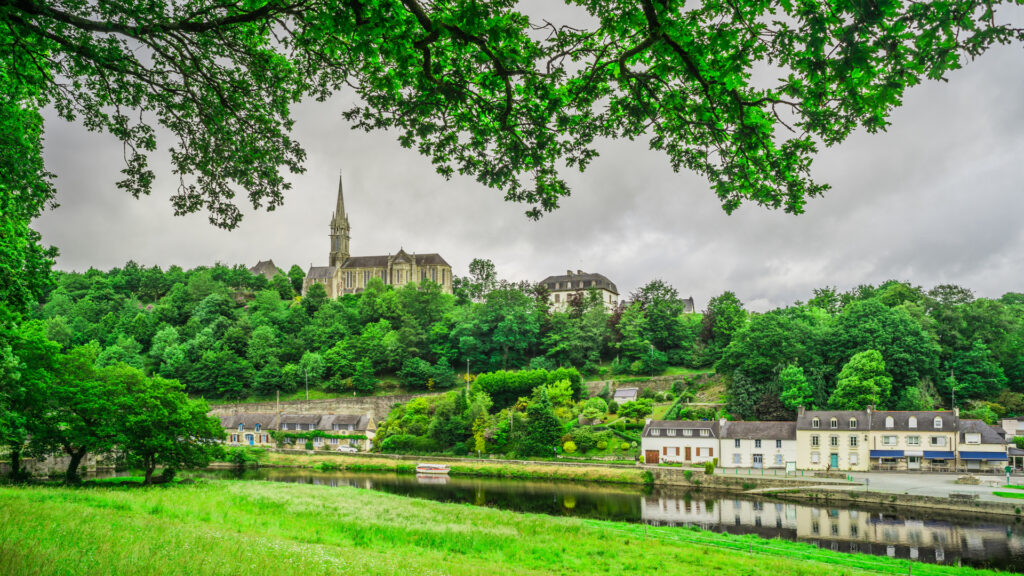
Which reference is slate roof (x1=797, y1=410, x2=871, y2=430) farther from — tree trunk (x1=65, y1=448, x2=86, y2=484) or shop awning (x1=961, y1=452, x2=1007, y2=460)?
tree trunk (x1=65, y1=448, x2=86, y2=484)

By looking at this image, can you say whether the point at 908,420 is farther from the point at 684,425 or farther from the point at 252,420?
the point at 252,420

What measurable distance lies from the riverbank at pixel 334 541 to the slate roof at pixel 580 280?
2766 inches

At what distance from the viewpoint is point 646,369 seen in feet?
201

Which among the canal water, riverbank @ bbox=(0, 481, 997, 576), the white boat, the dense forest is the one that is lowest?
the white boat

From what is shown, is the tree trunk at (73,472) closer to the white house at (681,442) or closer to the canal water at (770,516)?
the canal water at (770,516)

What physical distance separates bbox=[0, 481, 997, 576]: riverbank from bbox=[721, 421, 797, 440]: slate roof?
2148 centimetres

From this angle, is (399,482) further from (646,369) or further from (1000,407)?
(1000,407)

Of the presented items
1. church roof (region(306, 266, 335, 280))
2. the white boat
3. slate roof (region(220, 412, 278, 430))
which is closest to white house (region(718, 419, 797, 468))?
the white boat

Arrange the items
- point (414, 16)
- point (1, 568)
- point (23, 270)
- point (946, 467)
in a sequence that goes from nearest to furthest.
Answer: point (414, 16), point (1, 568), point (23, 270), point (946, 467)

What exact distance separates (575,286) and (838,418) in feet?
190

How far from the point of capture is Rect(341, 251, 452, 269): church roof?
334 feet

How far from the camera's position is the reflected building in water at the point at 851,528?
763 inches

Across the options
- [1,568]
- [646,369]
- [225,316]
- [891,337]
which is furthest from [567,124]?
[225,316]

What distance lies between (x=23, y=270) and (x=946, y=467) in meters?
46.5
